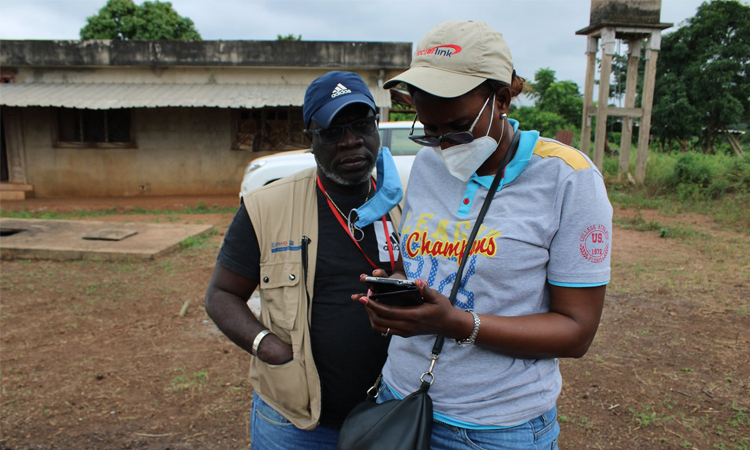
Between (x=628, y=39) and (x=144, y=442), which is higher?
(x=628, y=39)

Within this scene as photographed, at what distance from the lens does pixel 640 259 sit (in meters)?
6.15

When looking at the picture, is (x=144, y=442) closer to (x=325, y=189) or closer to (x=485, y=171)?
(x=325, y=189)

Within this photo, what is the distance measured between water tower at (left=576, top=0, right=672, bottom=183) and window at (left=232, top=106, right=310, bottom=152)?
6696 millimetres

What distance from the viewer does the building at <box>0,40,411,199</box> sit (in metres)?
12.2

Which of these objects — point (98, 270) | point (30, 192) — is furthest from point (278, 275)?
point (30, 192)

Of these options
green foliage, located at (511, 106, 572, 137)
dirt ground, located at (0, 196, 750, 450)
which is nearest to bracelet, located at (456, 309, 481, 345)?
dirt ground, located at (0, 196, 750, 450)

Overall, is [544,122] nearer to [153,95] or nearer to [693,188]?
[693,188]

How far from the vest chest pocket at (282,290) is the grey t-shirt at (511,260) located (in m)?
0.43

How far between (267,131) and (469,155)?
Result: 1199cm

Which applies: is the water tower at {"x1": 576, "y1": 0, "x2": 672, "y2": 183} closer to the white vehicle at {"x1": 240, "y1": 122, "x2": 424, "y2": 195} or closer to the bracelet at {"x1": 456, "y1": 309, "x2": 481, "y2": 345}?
the white vehicle at {"x1": 240, "y1": 122, "x2": 424, "y2": 195}

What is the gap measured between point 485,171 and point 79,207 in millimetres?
12520

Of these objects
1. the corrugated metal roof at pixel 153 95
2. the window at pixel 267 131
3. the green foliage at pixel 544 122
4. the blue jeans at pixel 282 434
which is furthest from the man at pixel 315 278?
the green foliage at pixel 544 122

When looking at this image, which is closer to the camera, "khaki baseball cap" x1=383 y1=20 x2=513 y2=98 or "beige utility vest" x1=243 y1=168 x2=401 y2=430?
"khaki baseball cap" x1=383 y1=20 x2=513 y2=98

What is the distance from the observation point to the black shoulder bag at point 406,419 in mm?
1291
